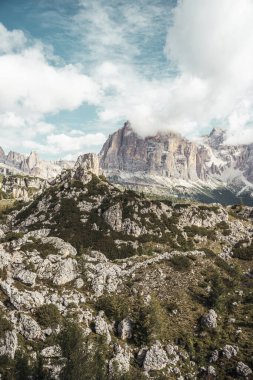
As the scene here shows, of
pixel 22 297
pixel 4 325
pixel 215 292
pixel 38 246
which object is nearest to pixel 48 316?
pixel 22 297

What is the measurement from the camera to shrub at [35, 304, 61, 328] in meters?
52.7

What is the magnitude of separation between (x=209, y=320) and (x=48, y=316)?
1056 inches

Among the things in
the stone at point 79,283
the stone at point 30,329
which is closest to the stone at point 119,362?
the stone at point 30,329

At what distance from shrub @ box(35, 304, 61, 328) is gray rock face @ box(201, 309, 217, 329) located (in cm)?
2445

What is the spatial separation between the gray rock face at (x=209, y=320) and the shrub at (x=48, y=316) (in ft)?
80.2

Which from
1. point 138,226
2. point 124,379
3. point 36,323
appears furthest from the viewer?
point 138,226

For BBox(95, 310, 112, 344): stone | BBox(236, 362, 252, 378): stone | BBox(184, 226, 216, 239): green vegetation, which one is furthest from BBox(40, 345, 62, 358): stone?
BBox(184, 226, 216, 239): green vegetation

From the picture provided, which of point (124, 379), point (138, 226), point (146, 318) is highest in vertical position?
point (138, 226)

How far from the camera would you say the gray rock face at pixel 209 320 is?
58.6 m

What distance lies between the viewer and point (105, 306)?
5900 centimetres

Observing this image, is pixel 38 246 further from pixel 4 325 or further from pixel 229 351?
pixel 229 351

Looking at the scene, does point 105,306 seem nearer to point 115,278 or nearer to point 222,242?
point 115,278

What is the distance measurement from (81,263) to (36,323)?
67.1 feet

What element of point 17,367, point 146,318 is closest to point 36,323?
point 17,367
